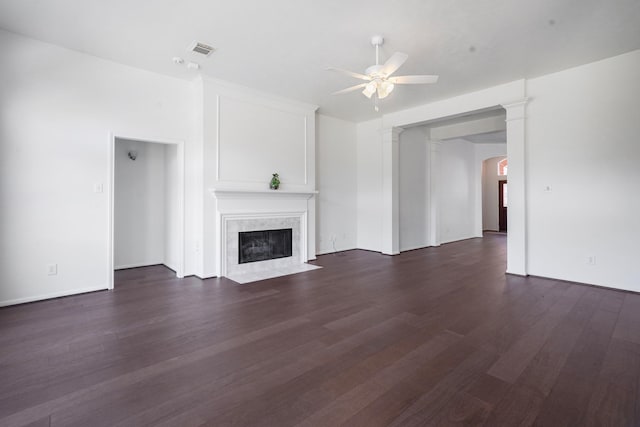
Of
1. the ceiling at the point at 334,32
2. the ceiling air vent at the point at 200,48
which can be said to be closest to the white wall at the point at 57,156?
the ceiling at the point at 334,32

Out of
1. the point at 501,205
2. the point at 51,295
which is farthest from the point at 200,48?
the point at 501,205

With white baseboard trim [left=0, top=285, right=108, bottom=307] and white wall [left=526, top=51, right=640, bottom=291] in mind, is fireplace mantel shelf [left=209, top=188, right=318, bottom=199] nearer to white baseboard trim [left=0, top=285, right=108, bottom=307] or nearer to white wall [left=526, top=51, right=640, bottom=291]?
white baseboard trim [left=0, top=285, right=108, bottom=307]

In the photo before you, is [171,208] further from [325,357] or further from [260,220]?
[325,357]

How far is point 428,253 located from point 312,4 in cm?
541

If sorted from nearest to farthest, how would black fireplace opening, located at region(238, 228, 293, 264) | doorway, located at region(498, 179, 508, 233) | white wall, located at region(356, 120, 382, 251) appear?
1. black fireplace opening, located at region(238, 228, 293, 264)
2. white wall, located at region(356, 120, 382, 251)
3. doorway, located at region(498, 179, 508, 233)

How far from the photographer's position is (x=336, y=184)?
687cm

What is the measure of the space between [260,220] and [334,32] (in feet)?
10.0

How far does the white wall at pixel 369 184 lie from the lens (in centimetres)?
691

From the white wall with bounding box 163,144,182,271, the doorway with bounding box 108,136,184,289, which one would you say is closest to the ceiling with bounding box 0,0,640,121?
the white wall with bounding box 163,144,182,271

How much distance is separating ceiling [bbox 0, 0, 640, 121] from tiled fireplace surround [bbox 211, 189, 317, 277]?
A: 1857mm

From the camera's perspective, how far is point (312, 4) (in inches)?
112

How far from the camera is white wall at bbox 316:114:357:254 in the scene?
6566 mm

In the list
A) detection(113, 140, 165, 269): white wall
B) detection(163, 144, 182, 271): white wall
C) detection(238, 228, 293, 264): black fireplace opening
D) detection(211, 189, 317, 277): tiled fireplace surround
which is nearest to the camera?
detection(211, 189, 317, 277): tiled fireplace surround

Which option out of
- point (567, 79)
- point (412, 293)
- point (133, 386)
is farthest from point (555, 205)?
point (133, 386)
